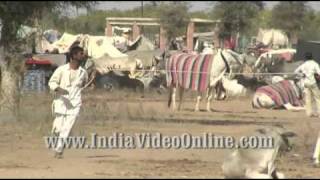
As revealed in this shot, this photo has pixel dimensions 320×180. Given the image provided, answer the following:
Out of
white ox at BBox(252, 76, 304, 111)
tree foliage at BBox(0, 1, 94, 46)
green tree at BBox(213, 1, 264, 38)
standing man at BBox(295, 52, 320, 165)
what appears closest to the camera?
green tree at BBox(213, 1, 264, 38)

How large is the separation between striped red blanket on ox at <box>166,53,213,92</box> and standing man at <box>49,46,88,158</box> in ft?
36.5

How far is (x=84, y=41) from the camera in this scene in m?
35.8

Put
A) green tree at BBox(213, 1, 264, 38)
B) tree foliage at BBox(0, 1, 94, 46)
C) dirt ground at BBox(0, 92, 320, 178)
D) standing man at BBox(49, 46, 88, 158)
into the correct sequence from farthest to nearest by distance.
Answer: tree foliage at BBox(0, 1, 94, 46), standing man at BBox(49, 46, 88, 158), dirt ground at BBox(0, 92, 320, 178), green tree at BBox(213, 1, 264, 38)

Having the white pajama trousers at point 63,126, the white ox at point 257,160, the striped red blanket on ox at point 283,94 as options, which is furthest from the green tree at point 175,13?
the striped red blanket on ox at point 283,94

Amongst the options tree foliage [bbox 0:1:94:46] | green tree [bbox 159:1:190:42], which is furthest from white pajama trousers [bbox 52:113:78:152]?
tree foliage [bbox 0:1:94:46]

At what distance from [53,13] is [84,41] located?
55.4 feet

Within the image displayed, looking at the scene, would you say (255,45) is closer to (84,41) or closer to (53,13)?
(84,41)

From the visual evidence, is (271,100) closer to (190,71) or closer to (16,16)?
(190,71)

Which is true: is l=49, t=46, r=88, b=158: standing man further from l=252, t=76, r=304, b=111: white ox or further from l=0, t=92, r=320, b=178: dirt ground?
l=252, t=76, r=304, b=111: white ox

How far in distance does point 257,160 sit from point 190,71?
46.6 feet

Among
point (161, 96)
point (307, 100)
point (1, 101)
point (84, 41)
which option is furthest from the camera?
point (84, 41)

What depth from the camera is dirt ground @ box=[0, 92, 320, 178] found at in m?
11.5

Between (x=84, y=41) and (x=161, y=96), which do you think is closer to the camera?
(x=161, y=96)

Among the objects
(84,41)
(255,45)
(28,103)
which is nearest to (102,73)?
(84,41)
